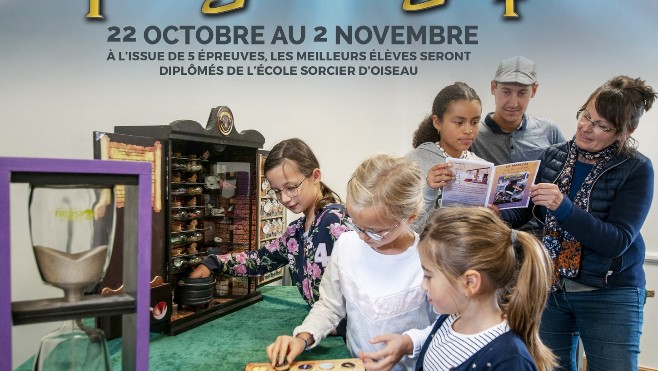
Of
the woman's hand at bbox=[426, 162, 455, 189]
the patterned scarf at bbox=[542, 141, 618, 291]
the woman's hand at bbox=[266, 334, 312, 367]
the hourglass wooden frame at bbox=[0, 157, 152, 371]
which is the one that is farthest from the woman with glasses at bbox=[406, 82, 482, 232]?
the hourglass wooden frame at bbox=[0, 157, 152, 371]

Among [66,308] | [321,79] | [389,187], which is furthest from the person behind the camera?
[321,79]

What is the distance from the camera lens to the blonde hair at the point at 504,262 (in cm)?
134

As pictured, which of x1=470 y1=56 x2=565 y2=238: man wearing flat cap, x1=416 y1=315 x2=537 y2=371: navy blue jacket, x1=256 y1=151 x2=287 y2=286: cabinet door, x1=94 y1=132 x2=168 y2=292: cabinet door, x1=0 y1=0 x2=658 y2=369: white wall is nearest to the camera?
x1=416 y1=315 x2=537 y2=371: navy blue jacket

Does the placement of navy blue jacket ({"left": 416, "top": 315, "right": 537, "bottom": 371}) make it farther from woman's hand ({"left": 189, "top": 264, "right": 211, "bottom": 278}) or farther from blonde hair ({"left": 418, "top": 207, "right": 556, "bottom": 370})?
woman's hand ({"left": 189, "top": 264, "right": 211, "bottom": 278})

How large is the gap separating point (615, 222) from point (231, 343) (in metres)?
1.58

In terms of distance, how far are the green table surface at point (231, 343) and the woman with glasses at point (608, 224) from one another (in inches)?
39.3

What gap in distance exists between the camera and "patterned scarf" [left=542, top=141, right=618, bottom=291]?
2.00 metres

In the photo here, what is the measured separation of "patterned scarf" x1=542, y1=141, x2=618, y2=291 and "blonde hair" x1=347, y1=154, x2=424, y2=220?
80 cm

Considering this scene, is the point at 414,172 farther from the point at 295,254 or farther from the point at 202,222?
the point at 202,222

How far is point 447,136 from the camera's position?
2.43 metres

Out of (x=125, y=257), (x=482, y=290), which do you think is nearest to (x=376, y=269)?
(x=482, y=290)

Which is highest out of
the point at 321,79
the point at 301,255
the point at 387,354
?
the point at 321,79

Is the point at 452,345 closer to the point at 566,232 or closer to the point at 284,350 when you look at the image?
the point at 284,350

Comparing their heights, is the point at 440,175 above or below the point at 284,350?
above
